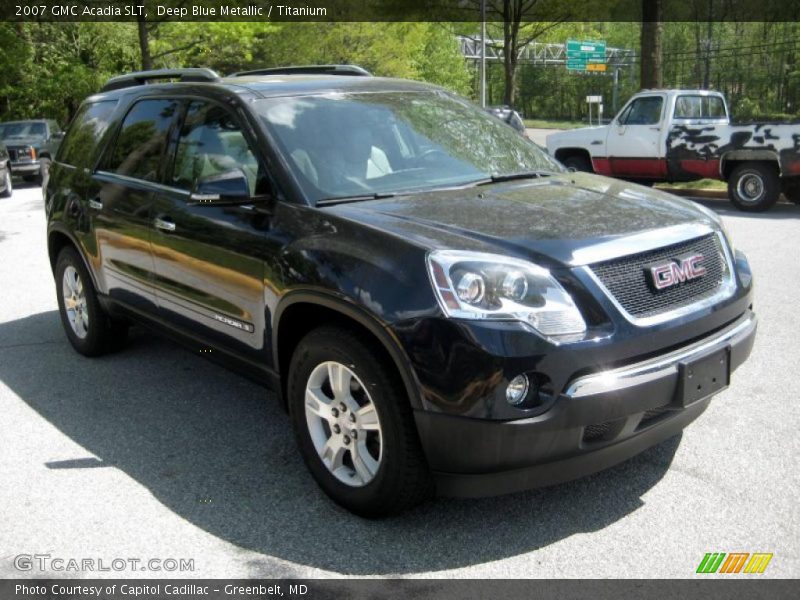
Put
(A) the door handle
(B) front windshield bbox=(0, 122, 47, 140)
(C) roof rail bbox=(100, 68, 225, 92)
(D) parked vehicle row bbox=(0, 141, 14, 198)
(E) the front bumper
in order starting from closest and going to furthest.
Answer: (E) the front bumper → (A) the door handle → (C) roof rail bbox=(100, 68, 225, 92) → (D) parked vehicle row bbox=(0, 141, 14, 198) → (B) front windshield bbox=(0, 122, 47, 140)

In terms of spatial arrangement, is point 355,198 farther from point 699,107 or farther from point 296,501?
point 699,107

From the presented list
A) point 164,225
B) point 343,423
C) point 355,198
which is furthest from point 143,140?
point 343,423

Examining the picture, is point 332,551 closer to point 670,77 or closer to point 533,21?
point 533,21

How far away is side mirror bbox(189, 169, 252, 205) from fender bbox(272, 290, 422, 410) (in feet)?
1.80

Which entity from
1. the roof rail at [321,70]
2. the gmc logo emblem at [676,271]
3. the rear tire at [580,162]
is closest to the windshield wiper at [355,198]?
the gmc logo emblem at [676,271]

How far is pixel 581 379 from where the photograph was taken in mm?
3059

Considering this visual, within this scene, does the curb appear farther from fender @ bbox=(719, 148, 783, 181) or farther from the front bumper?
the front bumper

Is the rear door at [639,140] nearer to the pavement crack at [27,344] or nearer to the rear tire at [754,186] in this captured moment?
the rear tire at [754,186]

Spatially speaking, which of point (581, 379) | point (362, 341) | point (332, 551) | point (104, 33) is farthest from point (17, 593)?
point (104, 33)

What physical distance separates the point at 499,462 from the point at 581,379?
16.6 inches

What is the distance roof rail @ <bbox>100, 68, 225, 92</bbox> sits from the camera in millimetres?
5016

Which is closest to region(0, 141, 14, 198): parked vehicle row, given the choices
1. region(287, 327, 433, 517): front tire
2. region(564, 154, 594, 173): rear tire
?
region(564, 154, 594, 173): rear tire

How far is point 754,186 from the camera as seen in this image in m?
13.0

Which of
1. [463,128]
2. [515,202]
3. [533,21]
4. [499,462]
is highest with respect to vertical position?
[533,21]
